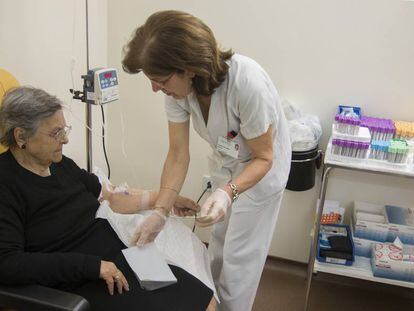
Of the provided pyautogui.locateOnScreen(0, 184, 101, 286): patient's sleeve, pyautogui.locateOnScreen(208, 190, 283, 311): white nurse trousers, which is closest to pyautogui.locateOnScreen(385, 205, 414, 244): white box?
pyautogui.locateOnScreen(208, 190, 283, 311): white nurse trousers

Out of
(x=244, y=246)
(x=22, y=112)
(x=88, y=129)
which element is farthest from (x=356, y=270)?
(x=22, y=112)

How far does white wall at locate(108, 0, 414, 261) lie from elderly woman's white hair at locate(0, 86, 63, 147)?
107 cm

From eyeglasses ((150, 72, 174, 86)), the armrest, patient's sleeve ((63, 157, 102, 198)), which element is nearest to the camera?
the armrest

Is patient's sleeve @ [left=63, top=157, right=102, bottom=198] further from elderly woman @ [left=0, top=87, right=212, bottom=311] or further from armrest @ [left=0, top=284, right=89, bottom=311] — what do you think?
armrest @ [left=0, top=284, right=89, bottom=311]

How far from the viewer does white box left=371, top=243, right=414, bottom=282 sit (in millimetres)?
2010

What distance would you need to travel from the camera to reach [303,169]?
2139 millimetres

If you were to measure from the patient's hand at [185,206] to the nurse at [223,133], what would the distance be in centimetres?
5

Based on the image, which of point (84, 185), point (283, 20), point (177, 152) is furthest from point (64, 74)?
point (283, 20)

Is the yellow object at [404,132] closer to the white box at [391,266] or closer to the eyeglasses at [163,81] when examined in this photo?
the white box at [391,266]

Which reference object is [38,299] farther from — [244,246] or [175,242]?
[244,246]

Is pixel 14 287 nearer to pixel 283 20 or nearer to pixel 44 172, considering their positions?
pixel 44 172

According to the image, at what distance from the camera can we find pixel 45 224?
1.52m

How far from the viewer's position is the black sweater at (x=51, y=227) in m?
1.35

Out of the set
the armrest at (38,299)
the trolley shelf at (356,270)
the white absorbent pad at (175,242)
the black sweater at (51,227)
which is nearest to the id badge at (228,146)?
the white absorbent pad at (175,242)
